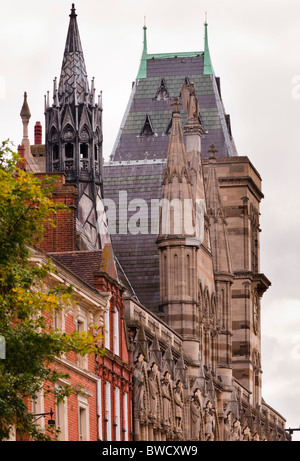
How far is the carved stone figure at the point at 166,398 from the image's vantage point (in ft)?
357

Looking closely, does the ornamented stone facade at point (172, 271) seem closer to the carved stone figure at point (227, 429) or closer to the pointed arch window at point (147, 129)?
the carved stone figure at point (227, 429)

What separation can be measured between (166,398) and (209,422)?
13821 millimetres

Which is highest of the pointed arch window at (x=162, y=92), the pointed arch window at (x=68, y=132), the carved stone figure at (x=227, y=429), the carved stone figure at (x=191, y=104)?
the pointed arch window at (x=162, y=92)

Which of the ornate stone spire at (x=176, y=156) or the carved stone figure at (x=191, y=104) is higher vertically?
the carved stone figure at (x=191, y=104)

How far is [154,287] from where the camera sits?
129m

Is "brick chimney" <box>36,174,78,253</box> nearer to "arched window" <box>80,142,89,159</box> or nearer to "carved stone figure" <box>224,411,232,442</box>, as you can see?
"arched window" <box>80,142,89,159</box>

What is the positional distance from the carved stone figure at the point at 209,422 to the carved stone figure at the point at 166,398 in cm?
1163

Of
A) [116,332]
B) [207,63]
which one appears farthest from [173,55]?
[116,332]

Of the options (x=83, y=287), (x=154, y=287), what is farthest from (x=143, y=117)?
(x=83, y=287)

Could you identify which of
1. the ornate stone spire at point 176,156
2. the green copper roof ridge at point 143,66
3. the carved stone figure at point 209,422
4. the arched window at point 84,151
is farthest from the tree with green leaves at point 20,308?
the green copper roof ridge at point 143,66
